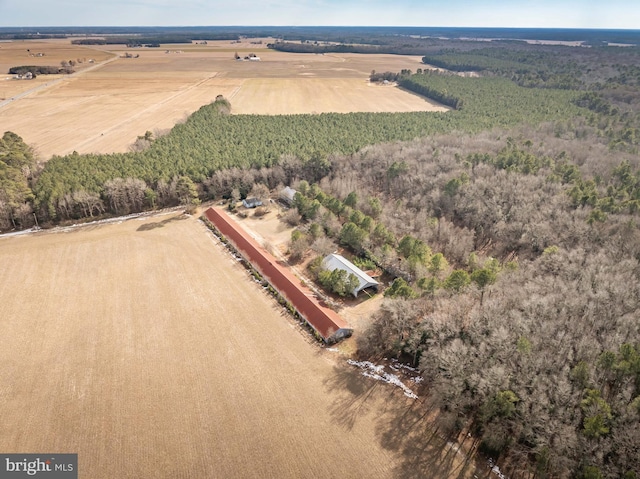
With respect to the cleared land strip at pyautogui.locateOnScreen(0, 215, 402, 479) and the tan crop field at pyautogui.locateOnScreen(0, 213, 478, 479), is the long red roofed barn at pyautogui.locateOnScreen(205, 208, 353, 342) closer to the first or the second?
the tan crop field at pyautogui.locateOnScreen(0, 213, 478, 479)

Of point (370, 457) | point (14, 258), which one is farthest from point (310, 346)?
point (14, 258)

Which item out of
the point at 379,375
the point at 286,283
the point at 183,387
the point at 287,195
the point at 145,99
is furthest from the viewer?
the point at 145,99

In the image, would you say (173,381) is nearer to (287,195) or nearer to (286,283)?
(286,283)

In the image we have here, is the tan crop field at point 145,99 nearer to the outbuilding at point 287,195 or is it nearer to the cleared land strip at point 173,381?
the outbuilding at point 287,195

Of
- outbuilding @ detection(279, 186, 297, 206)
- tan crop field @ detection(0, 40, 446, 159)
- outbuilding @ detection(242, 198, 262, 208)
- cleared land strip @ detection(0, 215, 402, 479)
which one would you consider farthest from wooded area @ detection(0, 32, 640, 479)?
tan crop field @ detection(0, 40, 446, 159)

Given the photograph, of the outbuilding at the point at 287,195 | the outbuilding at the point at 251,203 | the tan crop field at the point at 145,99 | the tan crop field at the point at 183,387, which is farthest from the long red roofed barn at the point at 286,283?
the tan crop field at the point at 145,99

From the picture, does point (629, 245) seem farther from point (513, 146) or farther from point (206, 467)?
point (206, 467)

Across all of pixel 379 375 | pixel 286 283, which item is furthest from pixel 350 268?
pixel 379 375
